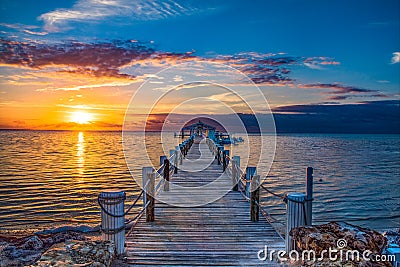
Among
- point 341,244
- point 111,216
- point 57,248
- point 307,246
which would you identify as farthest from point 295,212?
point 57,248

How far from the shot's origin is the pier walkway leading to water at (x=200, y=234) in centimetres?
604

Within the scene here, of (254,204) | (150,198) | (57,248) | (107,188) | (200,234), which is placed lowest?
(107,188)

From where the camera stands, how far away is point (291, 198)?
19.9ft

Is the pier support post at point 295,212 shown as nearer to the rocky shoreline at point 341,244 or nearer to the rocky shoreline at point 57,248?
the rocky shoreline at point 341,244

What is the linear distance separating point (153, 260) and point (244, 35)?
1587 centimetres

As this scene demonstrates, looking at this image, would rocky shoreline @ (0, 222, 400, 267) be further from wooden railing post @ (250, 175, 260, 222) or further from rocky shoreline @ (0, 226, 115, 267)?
A: wooden railing post @ (250, 175, 260, 222)

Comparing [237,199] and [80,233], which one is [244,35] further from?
[80,233]

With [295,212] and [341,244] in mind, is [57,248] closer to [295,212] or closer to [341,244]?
[295,212]

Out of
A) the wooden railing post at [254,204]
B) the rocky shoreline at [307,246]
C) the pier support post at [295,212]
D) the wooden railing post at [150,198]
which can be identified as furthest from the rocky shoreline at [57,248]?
the wooden railing post at [254,204]

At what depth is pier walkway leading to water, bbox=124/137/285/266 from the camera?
604cm

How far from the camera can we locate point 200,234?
735 cm

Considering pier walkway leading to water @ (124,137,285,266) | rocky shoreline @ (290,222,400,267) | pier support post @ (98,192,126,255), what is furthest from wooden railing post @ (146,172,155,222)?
rocky shoreline @ (290,222,400,267)

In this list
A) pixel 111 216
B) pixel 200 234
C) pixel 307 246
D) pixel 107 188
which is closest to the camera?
pixel 307 246

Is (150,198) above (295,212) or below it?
below
